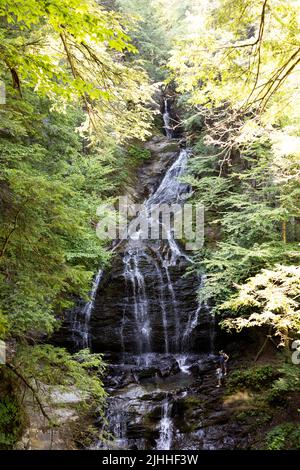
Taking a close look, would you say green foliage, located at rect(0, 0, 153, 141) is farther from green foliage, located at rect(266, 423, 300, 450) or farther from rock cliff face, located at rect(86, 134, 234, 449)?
rock cliff face, located at rect(86, 134, 234, 449)

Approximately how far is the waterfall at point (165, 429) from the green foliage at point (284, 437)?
223cm

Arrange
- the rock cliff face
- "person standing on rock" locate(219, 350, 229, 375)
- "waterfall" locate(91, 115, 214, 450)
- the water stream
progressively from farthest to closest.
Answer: "person standing on rock" locate(219, 350, 229, 375) < the water stream < "waterfall" locate(91, 115, 214, 450) < the rock cliff face

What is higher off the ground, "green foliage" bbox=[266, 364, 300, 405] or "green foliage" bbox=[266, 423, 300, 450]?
"green foliage" bbox=[266, 364, 300, 405]

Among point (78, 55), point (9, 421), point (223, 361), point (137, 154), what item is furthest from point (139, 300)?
point (137, 154)

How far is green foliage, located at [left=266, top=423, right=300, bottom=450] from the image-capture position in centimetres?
698

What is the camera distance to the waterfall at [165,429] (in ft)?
26.2

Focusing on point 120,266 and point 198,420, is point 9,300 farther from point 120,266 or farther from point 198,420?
point 120,266

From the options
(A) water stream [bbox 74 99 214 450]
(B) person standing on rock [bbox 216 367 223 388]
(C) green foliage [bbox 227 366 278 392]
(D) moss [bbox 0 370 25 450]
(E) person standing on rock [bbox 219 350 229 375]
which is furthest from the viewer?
(E) person standing on rock [bbox 219 350 229 375]

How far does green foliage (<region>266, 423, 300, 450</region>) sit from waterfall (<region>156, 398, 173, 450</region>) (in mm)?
2229

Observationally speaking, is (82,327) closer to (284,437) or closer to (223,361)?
(223,361)

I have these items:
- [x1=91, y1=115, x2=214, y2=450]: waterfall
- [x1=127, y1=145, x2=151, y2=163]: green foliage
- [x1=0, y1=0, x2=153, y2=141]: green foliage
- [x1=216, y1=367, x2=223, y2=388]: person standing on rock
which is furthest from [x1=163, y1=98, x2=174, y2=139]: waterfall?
[x1=0, y1=0, x2=153, y2=141]: green foliage

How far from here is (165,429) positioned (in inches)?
332

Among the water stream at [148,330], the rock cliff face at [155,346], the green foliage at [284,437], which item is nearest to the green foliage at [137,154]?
the rock cliff face at [155,346]

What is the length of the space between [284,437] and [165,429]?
8.95 feet
